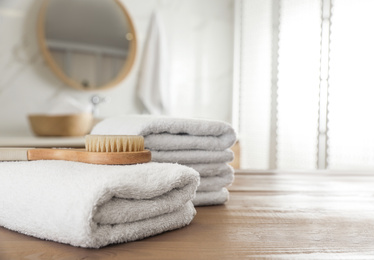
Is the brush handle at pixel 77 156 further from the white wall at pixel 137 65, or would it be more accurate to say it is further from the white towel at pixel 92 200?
the white wall at pixel 137 65

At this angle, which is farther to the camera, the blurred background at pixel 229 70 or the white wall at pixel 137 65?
the white wall at pixel 137 65

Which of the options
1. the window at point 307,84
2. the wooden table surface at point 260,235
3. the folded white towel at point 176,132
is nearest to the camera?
the wooden table surface at point 260,235

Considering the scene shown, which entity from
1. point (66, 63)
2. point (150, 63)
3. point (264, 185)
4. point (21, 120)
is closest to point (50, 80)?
point (66, 63)

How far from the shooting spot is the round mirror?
6.91 feet

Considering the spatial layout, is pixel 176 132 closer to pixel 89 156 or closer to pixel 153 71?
pixel 89 156

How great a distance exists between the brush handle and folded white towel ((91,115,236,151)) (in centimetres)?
11

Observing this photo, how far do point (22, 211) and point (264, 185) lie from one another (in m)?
0.54

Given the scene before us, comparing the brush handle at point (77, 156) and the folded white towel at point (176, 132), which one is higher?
the folded white towel at point (176, 132)

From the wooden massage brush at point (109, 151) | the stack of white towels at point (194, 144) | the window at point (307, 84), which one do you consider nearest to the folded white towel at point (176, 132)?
the stack of white towels at point (194, 144)

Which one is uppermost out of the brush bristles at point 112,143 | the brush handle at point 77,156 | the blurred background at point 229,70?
the blurred background at point 229,70

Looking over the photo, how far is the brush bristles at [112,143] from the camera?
468 mm

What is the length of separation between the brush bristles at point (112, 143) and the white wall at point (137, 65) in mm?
1714

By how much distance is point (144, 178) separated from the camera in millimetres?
431

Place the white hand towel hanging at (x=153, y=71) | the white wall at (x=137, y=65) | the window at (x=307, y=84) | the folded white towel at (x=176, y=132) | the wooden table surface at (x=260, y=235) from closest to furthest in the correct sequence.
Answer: the wooden table surface at (x=260, y=235), the folded white towel at (x=176, y=132), the window at (x=307, y=84), the white wall at (x=137, y=65), the white hand towel hanging at (x=153, y=71)
